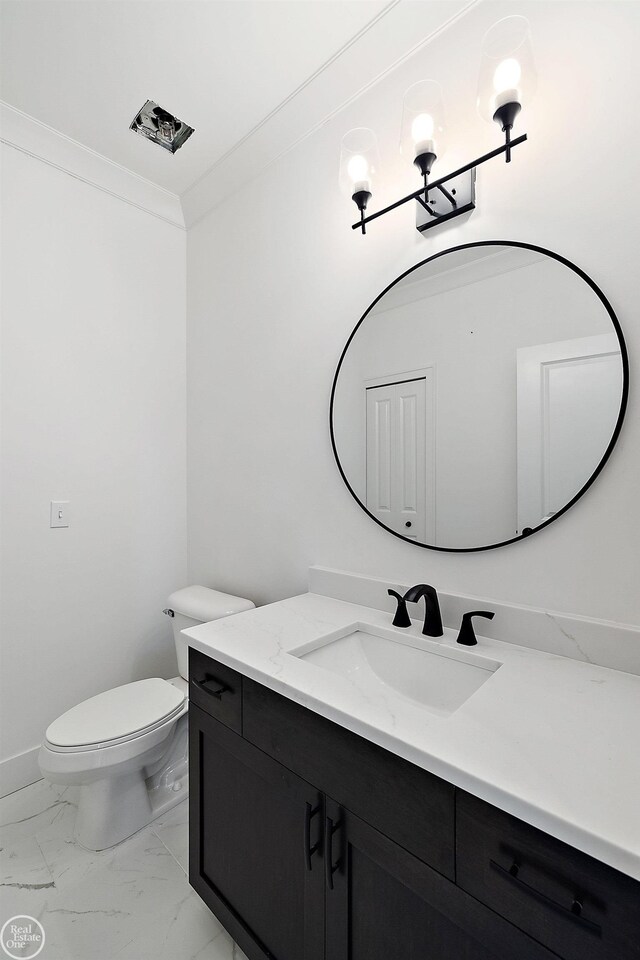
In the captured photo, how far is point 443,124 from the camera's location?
4.01 feet

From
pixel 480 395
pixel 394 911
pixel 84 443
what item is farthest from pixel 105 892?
pixel 480 395

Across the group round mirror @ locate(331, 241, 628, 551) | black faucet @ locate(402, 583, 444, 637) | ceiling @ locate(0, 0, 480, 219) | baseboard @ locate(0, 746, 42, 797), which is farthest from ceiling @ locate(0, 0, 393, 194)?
baseboard @ locate(0, 746, 42, 797)

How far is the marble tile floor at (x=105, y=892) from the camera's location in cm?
120

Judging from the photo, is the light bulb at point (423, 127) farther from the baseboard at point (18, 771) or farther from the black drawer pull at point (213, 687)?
the baseboard at point (18, 771)

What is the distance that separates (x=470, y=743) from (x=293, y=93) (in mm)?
1993

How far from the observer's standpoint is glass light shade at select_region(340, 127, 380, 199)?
1361mm

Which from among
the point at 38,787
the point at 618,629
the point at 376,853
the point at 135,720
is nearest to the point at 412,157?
the point at 618,629

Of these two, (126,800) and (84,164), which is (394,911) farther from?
(84,164)

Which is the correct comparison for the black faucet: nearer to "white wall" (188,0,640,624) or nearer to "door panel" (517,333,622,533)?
"white wall" (188,0,640,624)

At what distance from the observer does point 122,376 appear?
209 cm

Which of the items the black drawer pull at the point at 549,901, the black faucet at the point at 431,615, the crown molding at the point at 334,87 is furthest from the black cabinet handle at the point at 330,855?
the crown molding at the point at 334,87

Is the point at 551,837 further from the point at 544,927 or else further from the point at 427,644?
the point at 427,644

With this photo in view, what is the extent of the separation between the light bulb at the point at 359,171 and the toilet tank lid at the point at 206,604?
1507 mm

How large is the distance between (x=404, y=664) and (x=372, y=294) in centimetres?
113
